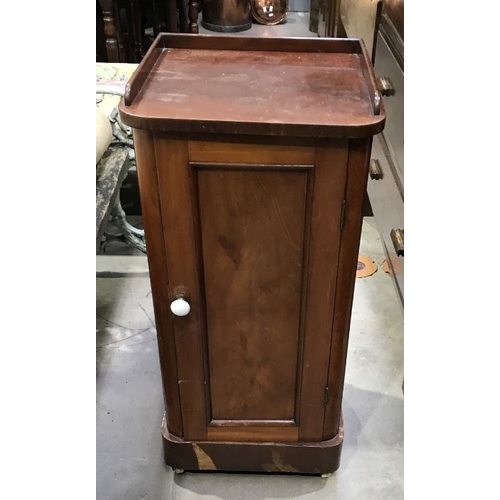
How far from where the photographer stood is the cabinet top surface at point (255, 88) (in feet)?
2.94

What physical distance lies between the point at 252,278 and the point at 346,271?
18 centimetres

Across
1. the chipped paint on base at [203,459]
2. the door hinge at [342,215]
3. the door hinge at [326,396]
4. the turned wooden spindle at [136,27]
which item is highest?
the door hinge at [342,215]

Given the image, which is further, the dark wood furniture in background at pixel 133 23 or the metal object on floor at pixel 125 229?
the dark wood furniture in background at pixel 133 23

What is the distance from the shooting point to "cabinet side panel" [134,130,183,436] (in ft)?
3.13

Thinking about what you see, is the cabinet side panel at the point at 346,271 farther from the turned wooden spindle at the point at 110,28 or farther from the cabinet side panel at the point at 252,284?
the turned wooden spindle at the point at 110,28

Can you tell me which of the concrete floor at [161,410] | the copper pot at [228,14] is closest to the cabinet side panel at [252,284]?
the concrete floor at [161,410]

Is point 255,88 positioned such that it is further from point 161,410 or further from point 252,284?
point 161,410

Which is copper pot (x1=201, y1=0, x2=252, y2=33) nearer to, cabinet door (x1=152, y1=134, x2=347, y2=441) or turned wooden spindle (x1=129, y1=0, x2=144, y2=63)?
turned wooden spindle (x1=129, y1=0, x2=144, y2=63)

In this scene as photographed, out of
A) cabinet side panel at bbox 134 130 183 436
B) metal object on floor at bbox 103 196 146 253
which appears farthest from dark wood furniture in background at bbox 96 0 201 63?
cabinet side panel at bbox 134 130 183 436

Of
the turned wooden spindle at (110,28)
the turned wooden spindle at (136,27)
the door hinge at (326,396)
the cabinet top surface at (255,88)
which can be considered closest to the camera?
the cabinet top surface at (255,88)

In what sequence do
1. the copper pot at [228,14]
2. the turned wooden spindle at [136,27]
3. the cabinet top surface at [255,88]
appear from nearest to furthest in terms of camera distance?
1. the cabinet top surface at [255,88]
2. the turned wooden spindle at [136,27]
3. the copper pot at [228,14]

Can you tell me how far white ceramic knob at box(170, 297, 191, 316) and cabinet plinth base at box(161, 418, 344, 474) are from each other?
392mm

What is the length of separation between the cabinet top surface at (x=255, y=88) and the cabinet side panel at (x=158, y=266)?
0.06 m

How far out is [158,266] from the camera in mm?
1076
